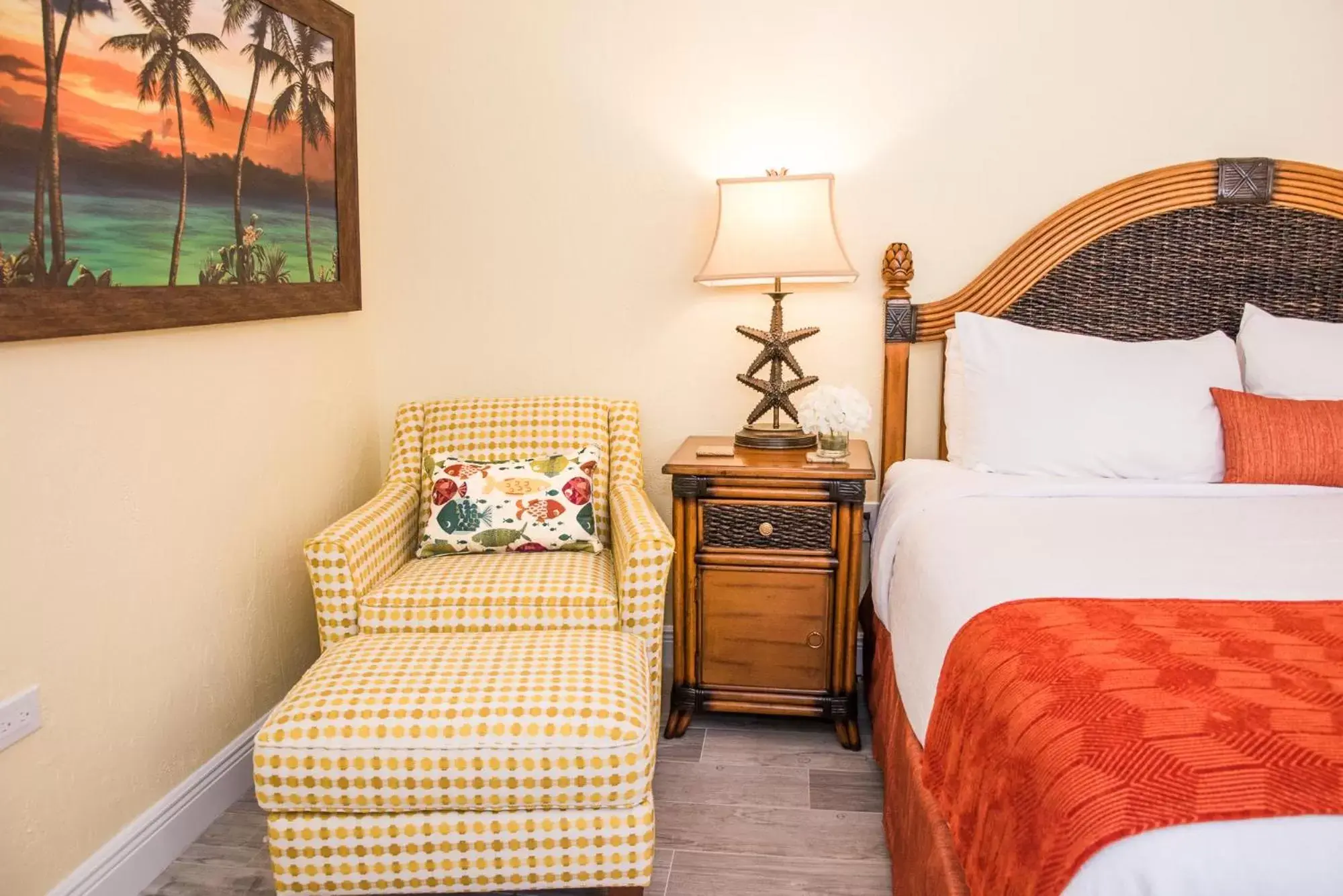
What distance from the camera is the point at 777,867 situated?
6.15 feet

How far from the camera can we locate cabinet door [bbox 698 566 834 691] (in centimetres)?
238

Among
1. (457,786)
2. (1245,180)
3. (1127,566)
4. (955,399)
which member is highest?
(1245,180)

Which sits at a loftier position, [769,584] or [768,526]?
[768,526]

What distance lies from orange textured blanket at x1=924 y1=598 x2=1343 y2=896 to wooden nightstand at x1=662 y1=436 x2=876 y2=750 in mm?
871

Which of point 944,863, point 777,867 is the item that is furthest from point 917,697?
point 777,867

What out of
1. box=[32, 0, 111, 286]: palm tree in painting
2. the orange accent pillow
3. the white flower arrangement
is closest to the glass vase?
the white flower arrangement

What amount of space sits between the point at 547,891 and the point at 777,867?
1.55 feet

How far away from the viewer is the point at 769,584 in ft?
7.81

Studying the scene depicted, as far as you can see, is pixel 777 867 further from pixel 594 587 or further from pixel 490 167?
pixel 490 167

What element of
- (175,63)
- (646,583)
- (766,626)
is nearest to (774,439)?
(766,626)

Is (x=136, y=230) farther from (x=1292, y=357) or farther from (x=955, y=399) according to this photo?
(x=1292, y=357)

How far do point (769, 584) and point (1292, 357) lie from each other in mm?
1433

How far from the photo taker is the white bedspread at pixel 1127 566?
35.2 inches

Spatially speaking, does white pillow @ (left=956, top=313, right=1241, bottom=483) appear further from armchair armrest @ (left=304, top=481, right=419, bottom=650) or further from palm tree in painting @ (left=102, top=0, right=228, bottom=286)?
palm tree in painting @ (left=102, top=0, right=228, bottom=286)
